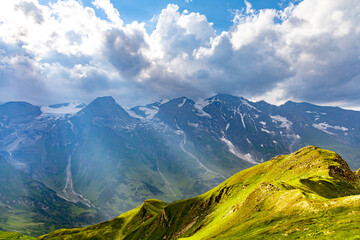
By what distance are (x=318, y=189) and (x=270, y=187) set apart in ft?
48.8

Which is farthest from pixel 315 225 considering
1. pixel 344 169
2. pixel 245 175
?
pixel 245 175

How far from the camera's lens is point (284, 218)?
4822 centimetres

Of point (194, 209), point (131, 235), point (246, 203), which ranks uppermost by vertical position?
point (246, 203)

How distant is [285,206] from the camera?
53.3 metres

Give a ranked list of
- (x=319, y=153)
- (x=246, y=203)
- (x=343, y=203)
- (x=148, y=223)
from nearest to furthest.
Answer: (x=343, y=203) < (x=246, y=203) < (x=319, y=153) < (x=148, y=223)

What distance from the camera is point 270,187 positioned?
7431 centimetres

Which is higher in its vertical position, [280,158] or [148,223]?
[280,158]

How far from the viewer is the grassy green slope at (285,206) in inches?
1586

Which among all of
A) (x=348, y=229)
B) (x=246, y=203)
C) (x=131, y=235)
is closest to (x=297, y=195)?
(x=348, y=229)

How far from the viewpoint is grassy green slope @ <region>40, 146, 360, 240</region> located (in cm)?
4028

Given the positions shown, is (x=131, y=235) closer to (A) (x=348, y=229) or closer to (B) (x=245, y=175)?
(B) (x=245, y=175)

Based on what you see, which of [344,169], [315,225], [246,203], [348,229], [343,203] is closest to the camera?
[348,229]

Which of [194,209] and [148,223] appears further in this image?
[148,223]

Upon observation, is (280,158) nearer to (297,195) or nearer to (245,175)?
(245,175)
